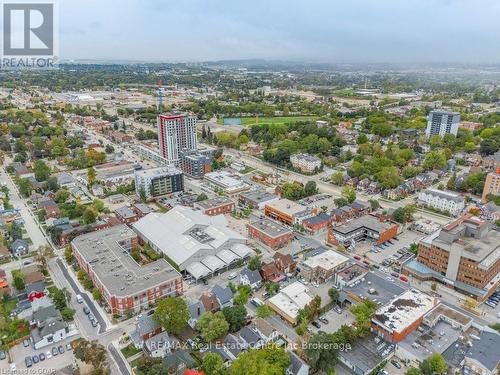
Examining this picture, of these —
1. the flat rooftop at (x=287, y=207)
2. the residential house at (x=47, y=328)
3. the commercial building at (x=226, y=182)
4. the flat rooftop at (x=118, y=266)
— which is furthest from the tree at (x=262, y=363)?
the commercial building at (x=226, y=182)

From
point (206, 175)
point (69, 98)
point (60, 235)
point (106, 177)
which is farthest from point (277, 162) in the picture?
point (69, 98)

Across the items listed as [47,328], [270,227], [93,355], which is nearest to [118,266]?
[47,328]

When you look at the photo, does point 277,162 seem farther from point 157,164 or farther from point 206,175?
point 157,164

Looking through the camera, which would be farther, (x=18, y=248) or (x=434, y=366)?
(x=18, y=248)

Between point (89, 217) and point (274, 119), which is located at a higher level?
point (274, 119)

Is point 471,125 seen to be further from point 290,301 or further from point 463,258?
point 290,301
